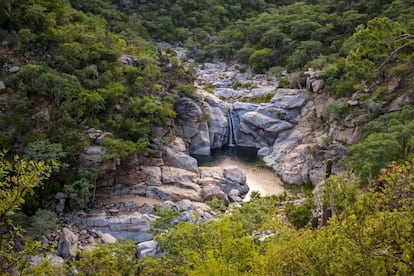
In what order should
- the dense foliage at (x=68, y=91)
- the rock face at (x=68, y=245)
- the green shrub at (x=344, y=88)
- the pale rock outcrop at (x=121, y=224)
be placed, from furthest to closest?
the green shrub at (x=344, y=88) < the dense foliage at (x=68, y=91) < the pale rock outcrop at (x=121, y=224) < the rock face at (x=68, y=245)

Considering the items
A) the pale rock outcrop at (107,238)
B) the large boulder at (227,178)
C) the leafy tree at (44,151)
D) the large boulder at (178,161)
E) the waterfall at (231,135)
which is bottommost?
the waterfall at (231,135)

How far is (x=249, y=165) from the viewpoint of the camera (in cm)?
3172

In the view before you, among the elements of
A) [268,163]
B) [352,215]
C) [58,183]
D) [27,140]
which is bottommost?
[268,163]

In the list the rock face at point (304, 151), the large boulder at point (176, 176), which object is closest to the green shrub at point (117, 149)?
the large boulder at point (176, 176)

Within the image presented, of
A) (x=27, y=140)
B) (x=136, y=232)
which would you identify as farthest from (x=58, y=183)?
(x=136, y=232)

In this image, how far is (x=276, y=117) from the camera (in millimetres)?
35406

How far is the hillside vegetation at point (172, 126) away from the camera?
20.7ft

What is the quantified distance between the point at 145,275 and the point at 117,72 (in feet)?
57.3

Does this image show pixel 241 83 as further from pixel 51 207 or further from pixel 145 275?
pixel 145 275

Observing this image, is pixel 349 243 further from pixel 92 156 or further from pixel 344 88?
pixel 344 88

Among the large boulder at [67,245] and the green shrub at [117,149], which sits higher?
the green shrub at [117,149]

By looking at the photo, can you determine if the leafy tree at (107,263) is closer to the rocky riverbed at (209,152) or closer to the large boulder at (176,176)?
the rocky riverbed at (209,152)

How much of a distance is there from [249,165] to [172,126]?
23.0 feet

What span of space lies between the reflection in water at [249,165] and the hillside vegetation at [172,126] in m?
3.53
